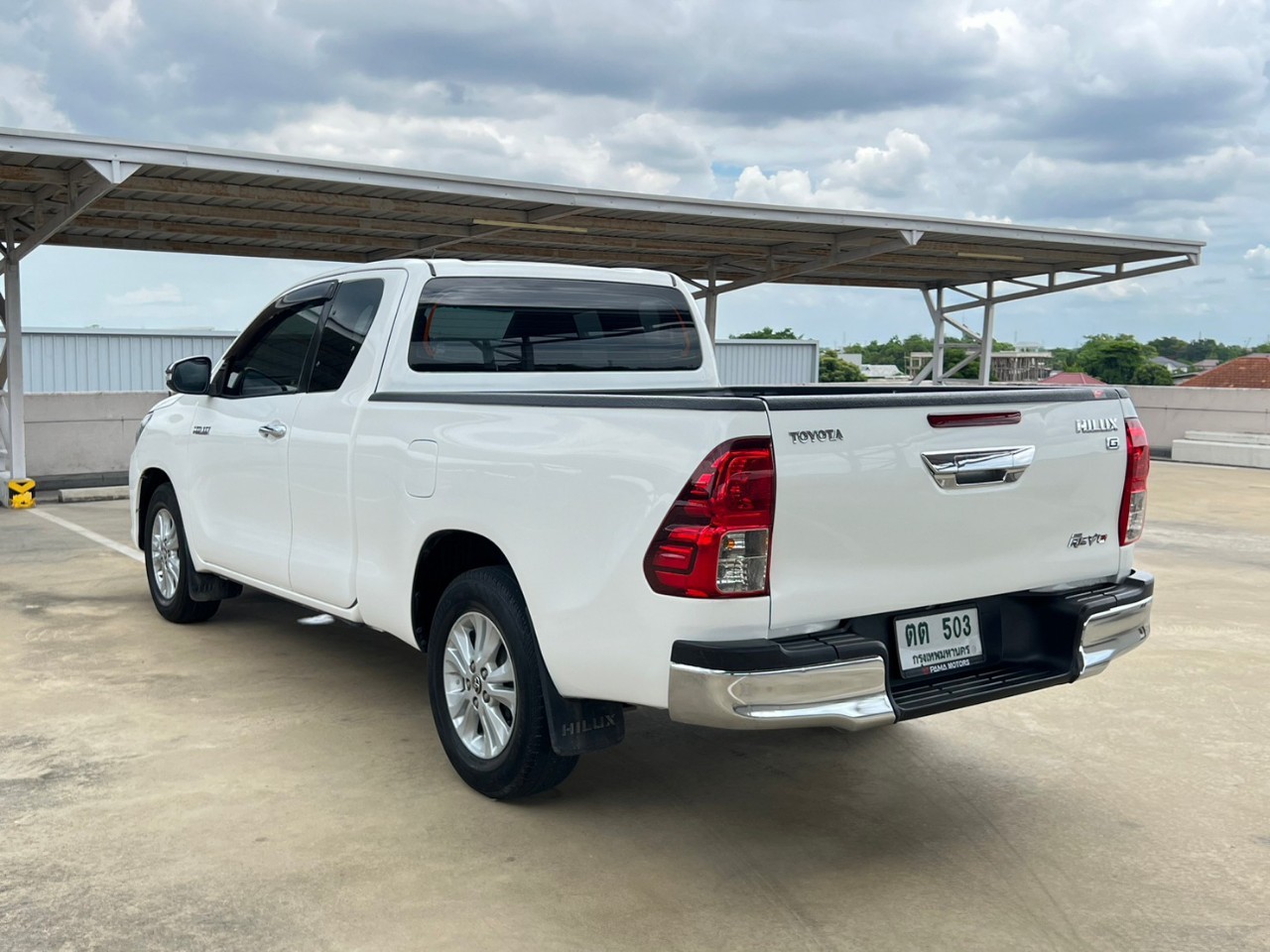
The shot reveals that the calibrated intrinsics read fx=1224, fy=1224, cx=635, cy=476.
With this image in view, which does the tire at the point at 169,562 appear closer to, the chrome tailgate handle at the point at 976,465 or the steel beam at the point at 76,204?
the chrome tailgate handle at the point at 976,465

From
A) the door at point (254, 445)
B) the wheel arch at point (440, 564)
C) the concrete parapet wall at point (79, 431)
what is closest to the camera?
the wheel arch at point (440, 564)

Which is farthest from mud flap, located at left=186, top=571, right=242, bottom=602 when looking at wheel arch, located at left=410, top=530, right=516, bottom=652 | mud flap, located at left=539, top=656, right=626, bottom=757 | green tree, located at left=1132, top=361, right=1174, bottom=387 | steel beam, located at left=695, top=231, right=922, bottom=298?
green tree, located at left=1132, top=361, right=1174, bottom=387

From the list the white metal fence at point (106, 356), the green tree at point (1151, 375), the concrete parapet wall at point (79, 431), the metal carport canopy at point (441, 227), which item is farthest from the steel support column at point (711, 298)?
the green tree at point (1151, 375)

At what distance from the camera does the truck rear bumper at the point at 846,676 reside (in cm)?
348

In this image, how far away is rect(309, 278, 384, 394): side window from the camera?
17.6 ft

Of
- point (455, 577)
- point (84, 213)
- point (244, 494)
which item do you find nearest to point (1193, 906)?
point (455, 577)

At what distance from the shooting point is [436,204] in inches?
573

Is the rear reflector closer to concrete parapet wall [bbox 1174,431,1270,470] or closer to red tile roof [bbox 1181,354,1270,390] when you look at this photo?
concrete parapet wall [bbox 1174,431,1270,470]

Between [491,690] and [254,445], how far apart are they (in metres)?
2.26

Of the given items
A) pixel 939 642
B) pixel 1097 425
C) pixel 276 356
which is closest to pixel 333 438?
pixel 276 356

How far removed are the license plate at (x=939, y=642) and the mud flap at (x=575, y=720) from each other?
0.95 metres

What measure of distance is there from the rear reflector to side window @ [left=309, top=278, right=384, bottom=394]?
259 centimetres

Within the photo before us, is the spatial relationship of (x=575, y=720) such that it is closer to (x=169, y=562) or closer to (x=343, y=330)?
(x=343, y=330)

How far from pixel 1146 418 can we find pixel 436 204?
53.4 feet
